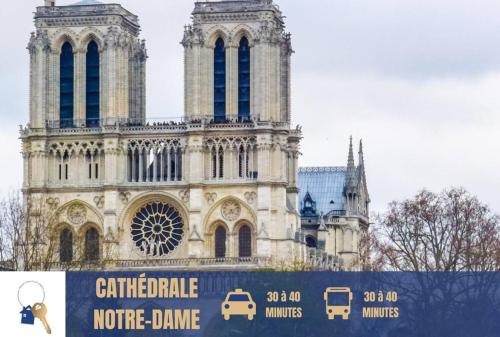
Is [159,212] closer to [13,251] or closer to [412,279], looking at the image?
[13,251]

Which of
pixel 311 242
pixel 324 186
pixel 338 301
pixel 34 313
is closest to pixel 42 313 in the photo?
pixel 34 313

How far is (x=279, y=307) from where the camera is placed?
1858 inches

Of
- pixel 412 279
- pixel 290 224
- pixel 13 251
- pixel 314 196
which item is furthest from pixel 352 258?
pixel 412 279

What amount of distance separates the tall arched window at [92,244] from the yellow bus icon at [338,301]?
53.5 metres

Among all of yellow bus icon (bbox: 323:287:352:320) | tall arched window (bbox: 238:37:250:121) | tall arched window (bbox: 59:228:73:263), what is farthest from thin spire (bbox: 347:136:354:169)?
yellow bus icon (bbox: 323:287:352:320)

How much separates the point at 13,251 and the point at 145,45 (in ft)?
83.5

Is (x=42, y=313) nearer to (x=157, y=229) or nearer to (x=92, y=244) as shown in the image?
(x=92, y=244)

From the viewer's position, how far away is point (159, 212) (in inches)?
4178

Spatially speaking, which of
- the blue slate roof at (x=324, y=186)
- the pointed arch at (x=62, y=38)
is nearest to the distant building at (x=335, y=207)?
the blue slate roof at (x=324, y=186)

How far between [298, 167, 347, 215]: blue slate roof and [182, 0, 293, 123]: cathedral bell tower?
28.1 meters

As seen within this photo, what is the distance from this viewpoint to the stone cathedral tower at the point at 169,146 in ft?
340

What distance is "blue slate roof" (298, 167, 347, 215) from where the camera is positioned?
5261 inches

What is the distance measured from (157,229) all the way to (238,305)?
58.3 m

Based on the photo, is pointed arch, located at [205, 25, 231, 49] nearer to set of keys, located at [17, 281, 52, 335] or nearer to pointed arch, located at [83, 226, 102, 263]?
pointed arch, located at [83, 226, 102, 263]
